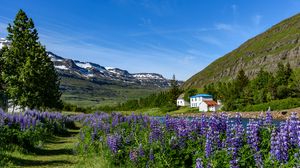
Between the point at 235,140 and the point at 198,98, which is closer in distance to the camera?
the point at 235,140

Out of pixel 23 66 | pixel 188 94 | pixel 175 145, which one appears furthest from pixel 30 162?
pixel 188 94

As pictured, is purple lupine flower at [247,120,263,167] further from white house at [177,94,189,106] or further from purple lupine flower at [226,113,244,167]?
white house at [177,94,189,106]

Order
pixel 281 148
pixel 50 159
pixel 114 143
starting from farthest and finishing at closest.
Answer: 1. pixel 50 159
2. pixel 114 143
3. pixel 281 148

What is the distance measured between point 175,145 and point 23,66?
30.5 metres

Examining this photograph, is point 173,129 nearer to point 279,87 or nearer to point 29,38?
point 29,38

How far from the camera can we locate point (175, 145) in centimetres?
1049

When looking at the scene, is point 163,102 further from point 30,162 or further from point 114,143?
point 114,143

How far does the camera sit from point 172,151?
10.3m

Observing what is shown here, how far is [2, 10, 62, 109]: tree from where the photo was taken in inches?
1473

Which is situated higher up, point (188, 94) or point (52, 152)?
point (188, 94)

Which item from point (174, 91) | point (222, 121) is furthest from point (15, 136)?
point (174, 91)

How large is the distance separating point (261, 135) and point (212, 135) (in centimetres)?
115

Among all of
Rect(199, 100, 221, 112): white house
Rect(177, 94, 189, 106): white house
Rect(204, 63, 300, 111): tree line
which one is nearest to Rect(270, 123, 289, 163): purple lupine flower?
Rect(204, 63, 300, 111): tree line

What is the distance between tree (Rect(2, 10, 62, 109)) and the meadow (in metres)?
16.8
